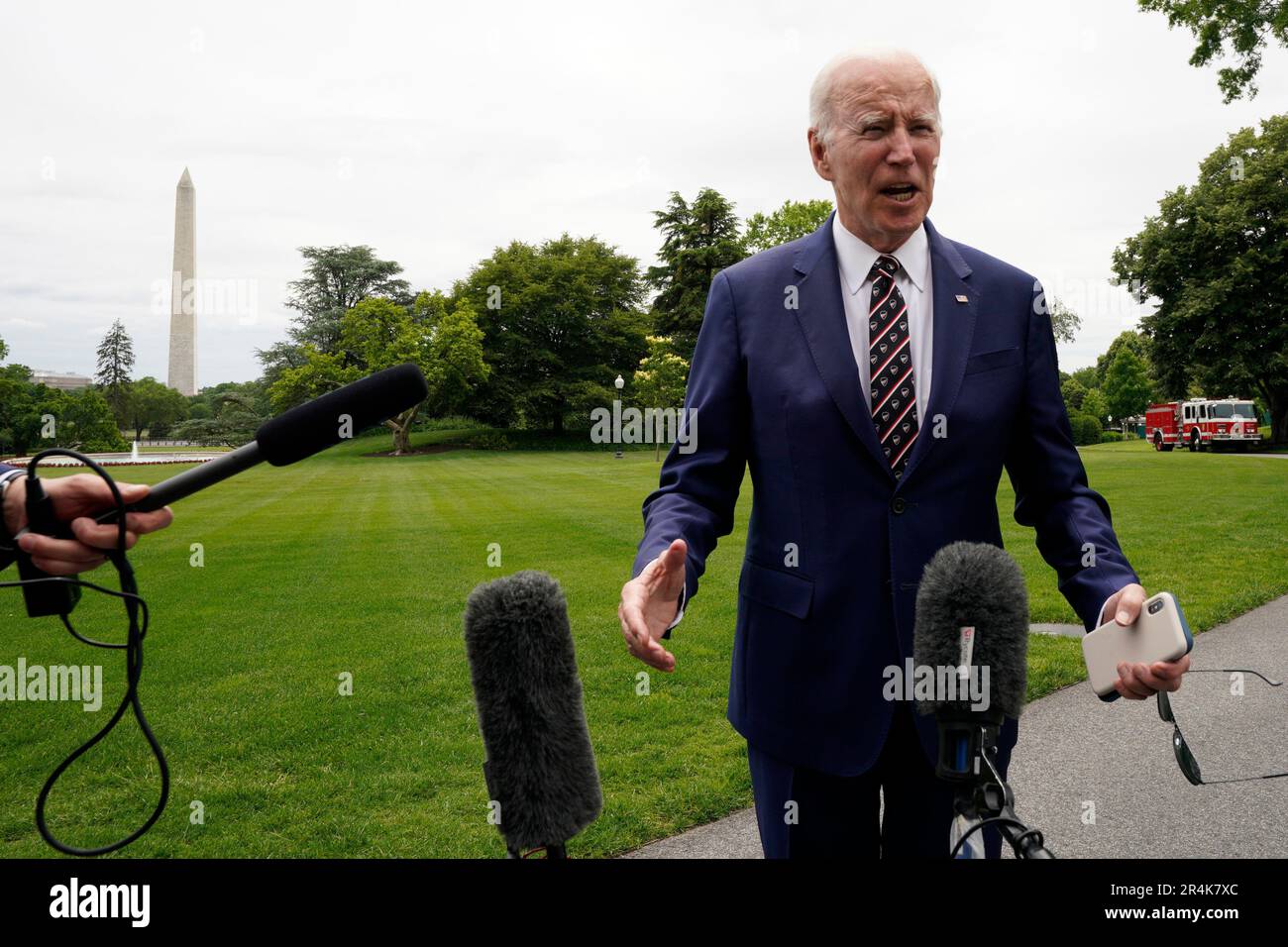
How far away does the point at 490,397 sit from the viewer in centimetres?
6128

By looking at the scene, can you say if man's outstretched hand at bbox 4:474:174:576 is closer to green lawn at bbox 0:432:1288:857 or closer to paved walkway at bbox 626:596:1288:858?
green lawn at bbox 0:432:1288:857

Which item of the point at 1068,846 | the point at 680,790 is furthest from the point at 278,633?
the point at 1068,846

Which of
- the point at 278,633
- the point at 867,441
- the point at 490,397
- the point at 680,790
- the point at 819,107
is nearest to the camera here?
the point at 867,441

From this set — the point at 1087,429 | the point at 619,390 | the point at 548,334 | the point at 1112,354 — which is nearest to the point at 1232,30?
the point at 619,390

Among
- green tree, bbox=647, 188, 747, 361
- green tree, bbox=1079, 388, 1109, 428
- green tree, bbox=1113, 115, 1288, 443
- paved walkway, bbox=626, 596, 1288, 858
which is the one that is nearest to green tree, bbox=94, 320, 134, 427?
paved walkway, bbox=626, 596, 1288, 858

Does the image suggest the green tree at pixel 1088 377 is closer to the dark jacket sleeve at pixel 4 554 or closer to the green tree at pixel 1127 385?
the green tree at pixel 1127 385

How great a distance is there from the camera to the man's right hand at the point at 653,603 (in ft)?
5.04

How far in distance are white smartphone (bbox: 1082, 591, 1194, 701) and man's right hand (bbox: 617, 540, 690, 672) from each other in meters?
0.73

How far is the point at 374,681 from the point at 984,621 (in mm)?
7164

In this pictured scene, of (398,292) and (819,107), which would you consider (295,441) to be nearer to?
(819,107)

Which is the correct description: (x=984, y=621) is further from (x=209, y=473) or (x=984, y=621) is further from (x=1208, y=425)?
(x=1208, y=425)

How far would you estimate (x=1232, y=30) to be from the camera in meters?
19.8

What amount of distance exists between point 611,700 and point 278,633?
4.32 meters
